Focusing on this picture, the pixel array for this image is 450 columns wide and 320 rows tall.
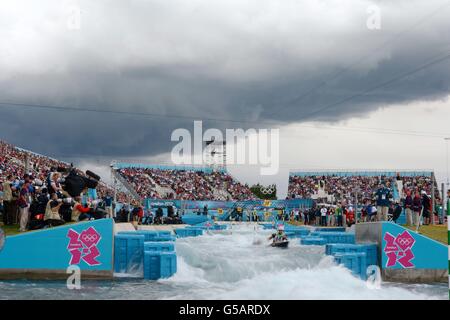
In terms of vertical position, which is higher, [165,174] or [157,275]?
[165,174]

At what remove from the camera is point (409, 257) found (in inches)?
689

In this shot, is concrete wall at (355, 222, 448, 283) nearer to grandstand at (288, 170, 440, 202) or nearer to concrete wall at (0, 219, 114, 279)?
concrete wall at (0, 219, 114, 279)

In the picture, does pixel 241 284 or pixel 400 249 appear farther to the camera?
pixel 400 249

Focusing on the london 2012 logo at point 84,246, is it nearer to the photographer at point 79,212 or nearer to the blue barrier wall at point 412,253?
the photographer at point 79,212

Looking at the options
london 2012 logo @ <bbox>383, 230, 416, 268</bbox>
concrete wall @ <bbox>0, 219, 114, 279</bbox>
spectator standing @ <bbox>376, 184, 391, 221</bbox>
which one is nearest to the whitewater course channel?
concrete wall @ <bbox>0, 219, 114, 279</bbox>

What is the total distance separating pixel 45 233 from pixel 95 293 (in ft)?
10.8

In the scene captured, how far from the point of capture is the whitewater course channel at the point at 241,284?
42.0 feet

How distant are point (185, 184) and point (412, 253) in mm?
44415

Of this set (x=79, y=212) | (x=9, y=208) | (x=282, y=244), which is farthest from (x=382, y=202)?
(x=9, y=208)

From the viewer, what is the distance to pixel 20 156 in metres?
42.9

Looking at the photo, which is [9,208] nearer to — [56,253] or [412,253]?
[56,253]
